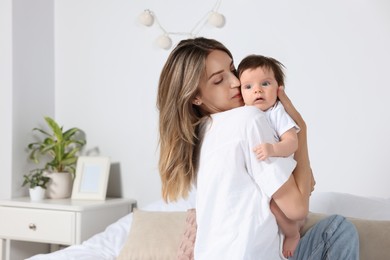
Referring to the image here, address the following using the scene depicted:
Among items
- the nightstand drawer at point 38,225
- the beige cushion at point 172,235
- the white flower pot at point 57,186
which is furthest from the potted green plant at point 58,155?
the beige cushion at point 172,235

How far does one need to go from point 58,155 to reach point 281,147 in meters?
2.20

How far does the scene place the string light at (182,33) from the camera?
2.96 metres

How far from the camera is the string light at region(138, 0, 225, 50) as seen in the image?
9.71ft

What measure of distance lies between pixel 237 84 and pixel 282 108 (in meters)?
0.14

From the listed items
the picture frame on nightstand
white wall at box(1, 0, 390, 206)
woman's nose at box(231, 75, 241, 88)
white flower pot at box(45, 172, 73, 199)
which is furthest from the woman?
white flower pot at box(45, 172, 73, 199)

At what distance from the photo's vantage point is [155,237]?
Answer: 91.6 inches

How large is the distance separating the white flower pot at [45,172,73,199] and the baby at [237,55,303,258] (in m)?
1.97

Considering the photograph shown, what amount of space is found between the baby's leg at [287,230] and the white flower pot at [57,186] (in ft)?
6.79

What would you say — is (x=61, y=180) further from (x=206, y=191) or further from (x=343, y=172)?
(x=206, y=191)

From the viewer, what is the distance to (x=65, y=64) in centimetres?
356

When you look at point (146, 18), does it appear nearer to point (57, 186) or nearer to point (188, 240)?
point (57, 186)

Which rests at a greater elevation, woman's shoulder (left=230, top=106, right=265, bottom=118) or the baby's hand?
woman's shoulder (left=230, top=106, right=265, bottom=118)

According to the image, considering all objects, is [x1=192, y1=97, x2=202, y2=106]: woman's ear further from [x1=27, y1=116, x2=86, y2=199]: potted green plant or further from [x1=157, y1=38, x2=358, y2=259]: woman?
[x1=27, y1=116, x2=86, y2=199]: potted green plant

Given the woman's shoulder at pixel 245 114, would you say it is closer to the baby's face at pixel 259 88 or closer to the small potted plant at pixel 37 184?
the baby's face at pixel 259 88
